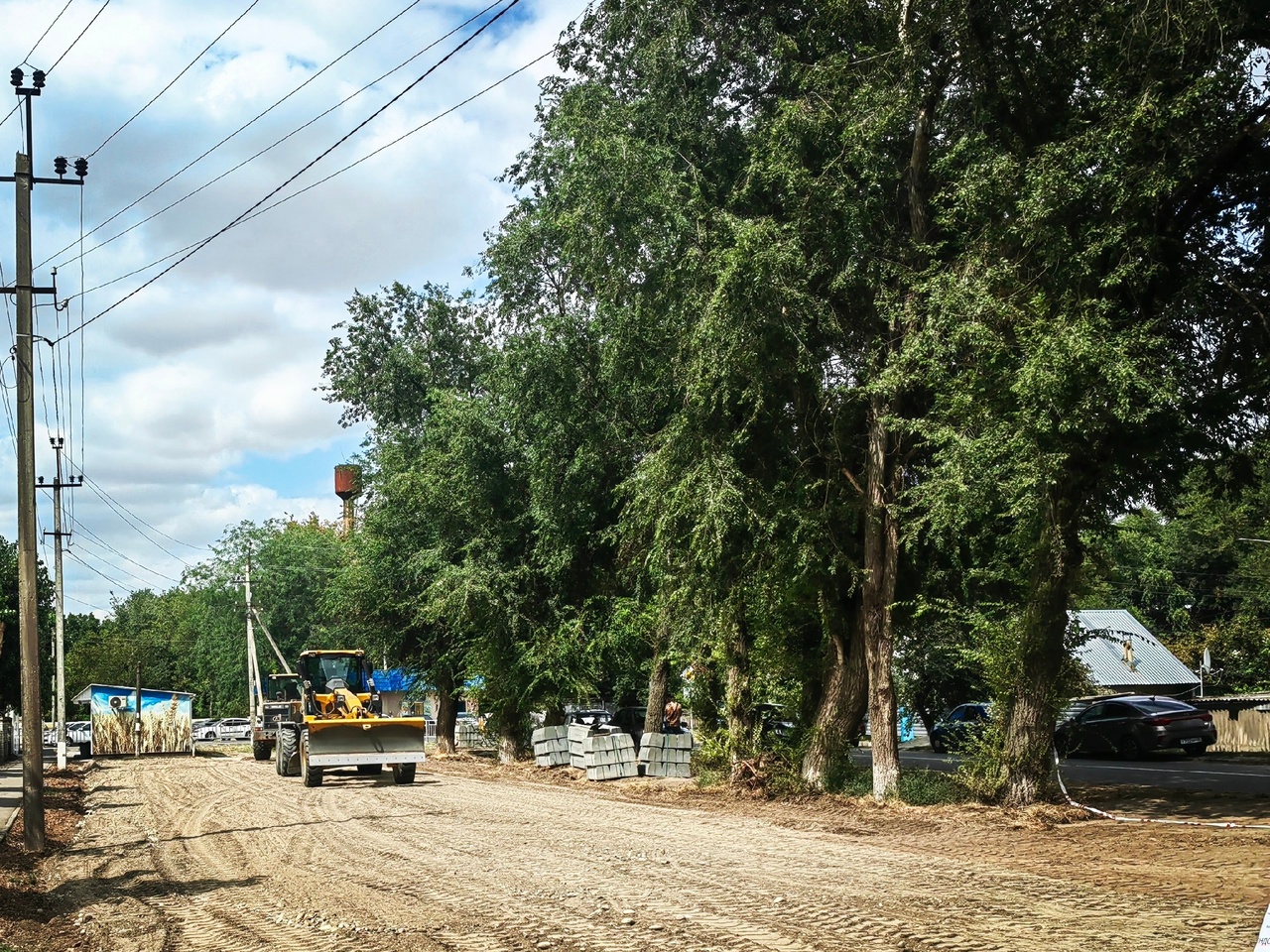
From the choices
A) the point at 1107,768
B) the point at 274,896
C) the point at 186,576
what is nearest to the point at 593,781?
the point at 1107,768

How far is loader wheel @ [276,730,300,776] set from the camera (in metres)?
28.4

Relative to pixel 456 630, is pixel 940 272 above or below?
above

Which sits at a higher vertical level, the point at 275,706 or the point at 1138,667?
the point at 275,706

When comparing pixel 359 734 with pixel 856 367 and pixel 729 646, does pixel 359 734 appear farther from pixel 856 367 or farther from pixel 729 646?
pixel 856 367

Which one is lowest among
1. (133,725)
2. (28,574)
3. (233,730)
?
(233,730)

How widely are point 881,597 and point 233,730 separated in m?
65.4

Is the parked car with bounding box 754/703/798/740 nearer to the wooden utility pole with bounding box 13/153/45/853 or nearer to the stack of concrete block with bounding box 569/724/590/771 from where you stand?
the stack of concrete block with bounding box 569/724/590/771

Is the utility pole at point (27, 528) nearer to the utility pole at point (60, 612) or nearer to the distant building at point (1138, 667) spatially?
the utility pole at point (60, 612)

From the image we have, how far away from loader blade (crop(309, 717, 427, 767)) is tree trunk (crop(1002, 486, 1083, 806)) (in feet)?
40.1

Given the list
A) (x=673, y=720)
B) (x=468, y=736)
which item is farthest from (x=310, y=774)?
(x=468, y=736)

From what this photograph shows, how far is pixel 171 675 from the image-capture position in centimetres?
11031

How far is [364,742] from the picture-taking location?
2452cm

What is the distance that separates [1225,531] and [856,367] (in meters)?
54.3

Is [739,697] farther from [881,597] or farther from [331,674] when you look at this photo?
[331,674]
